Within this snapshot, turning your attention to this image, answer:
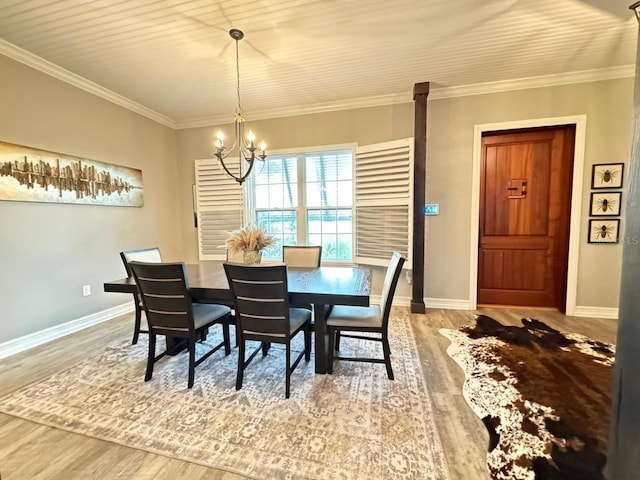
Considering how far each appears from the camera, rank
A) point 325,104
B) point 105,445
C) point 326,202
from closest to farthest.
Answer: point 105,445 < point 325,104 < point 326,202

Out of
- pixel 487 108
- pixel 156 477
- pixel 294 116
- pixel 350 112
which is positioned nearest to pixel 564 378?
pixel 156 477

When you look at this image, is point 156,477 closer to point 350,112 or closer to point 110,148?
point 110,148

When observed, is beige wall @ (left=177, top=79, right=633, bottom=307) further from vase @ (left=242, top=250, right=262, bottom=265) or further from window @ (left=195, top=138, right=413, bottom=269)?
vase @ (left=242, top=250, right=262, bottom=265)

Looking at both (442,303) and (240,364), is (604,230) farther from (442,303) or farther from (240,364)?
(240,364)

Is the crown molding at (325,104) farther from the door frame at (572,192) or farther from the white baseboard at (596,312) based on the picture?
the white baseboard at (596,312)

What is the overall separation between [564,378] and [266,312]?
2236 millimetres

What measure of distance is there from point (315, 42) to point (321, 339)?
2.57 meters

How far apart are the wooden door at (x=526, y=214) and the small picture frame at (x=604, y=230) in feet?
0.75

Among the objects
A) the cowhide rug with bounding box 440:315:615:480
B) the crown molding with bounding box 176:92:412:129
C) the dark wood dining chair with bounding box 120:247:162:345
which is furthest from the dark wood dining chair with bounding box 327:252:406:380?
the crown molding with bounding box 176:92:412:129

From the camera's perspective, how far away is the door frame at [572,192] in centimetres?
325

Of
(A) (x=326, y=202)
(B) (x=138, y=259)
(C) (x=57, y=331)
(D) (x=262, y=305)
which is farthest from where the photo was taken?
(A) (x=326, y=202)

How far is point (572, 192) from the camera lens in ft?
10.9

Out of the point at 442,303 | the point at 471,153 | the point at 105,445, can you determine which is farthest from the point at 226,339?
the point at 471,153

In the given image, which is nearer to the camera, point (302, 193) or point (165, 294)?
point (165, 294)
